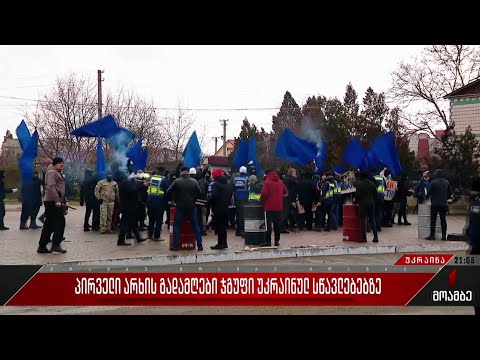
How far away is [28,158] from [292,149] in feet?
22.7

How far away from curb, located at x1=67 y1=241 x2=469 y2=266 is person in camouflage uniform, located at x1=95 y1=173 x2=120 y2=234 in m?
4.15

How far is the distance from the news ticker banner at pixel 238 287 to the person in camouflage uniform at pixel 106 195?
8332 mm

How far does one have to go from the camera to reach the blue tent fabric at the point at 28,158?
13.3 meters

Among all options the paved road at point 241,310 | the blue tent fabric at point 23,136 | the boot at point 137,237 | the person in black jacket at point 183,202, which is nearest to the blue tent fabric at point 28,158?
the blue tent fabric at point 23,136

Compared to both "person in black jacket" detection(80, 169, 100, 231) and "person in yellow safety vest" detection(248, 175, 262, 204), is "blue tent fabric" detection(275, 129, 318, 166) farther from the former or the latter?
"person in black jacket" detection(80, 169, 100, 231)

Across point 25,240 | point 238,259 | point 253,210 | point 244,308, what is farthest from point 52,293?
point 25,240

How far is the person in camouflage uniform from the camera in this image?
14195 millimetres

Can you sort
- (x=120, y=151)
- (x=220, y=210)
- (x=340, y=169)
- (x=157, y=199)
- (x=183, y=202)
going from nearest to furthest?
(x=183, y=202) → (x=220, y=210) → (x=157, y=199) → (x=120, y=151) → (x=340, y=169)

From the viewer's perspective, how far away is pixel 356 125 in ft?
98.4

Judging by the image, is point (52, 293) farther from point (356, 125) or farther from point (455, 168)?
point (356, 125)

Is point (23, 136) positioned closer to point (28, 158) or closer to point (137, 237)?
point (28, 158)

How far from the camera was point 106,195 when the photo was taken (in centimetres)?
1423

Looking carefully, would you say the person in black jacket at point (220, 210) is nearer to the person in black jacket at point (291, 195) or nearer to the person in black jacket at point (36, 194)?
the person in black jacket at point (291, 195)

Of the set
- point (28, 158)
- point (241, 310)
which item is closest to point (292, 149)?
point (28, 158)
